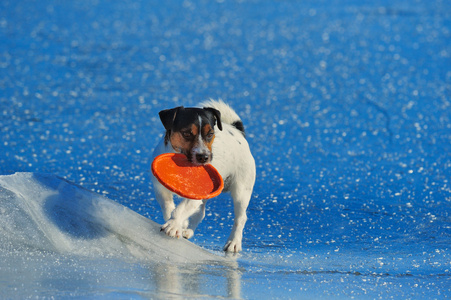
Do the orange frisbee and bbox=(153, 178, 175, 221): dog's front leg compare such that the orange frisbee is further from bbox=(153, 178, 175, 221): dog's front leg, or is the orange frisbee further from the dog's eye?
bbox=(153, 178, 175, 221): dog's front leg

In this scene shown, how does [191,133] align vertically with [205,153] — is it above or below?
above

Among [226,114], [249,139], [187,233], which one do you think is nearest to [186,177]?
[187,233]

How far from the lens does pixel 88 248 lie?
3.78 meters

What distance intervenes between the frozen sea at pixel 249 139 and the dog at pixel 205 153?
6.3 inches

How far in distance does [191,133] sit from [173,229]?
1.86ft

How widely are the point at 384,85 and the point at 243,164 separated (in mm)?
5621

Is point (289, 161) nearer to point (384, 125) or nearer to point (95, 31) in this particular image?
point (384, 125)

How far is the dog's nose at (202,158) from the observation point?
150 inches

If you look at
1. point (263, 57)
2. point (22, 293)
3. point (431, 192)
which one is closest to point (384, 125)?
point (431, 192)

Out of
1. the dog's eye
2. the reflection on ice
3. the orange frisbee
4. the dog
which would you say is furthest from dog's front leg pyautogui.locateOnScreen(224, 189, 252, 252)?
the dog's eye

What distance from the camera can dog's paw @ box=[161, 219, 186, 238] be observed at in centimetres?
391

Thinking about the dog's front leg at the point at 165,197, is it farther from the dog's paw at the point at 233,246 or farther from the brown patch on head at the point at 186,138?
the dog's paw at the point at 233,246

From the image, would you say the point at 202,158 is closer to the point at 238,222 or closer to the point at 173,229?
the point at 173,229

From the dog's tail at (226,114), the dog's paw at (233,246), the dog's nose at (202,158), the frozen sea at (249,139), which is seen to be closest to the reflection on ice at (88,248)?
the frozen sea at (249,139)
